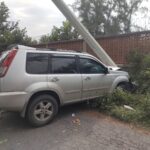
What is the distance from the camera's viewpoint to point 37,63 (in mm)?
5965

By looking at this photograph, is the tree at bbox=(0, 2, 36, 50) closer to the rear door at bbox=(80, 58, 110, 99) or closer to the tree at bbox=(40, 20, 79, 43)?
the tree at bbox=(40, 20, 79, 43)

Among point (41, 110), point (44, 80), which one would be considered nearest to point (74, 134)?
point (41, 110)

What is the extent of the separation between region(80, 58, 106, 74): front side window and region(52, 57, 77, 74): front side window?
0.92ft

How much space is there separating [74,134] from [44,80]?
4.59 ft

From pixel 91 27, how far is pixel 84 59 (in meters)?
21.1

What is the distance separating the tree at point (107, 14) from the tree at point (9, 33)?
7.16 m

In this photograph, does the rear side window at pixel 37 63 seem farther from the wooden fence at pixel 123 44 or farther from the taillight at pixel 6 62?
the wooden fence at pixel 123 44

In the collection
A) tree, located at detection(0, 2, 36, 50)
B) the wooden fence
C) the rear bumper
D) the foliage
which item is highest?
tree, located at detection(0, 2, 36, 50)

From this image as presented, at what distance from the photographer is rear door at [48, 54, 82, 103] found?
6178 millimetres

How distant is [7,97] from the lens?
17.9 ft

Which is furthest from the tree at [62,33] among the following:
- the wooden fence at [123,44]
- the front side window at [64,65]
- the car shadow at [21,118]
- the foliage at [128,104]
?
the front side window at [64,65]

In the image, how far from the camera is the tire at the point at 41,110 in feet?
18.9

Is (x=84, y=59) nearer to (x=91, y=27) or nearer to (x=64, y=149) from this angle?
(x=64, y=149)

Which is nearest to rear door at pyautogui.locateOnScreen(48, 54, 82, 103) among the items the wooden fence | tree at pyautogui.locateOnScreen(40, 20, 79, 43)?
the wooden fence
